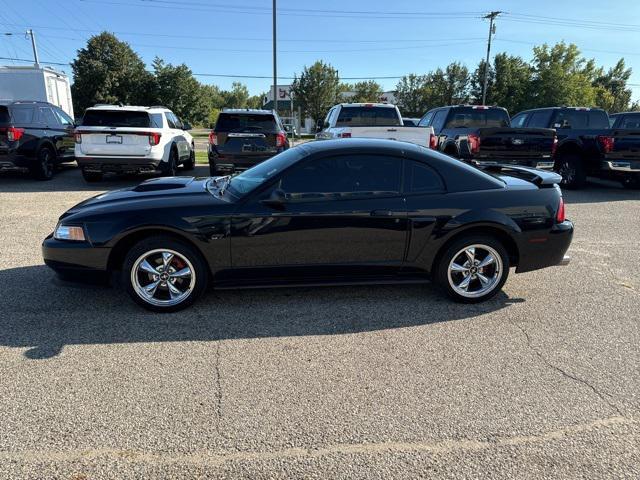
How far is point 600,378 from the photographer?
3.12m

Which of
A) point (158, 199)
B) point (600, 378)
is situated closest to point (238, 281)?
point (158, 199)

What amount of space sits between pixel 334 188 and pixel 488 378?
6.45 feet

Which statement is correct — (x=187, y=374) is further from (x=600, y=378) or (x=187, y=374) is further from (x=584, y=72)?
(x=584, y=72)

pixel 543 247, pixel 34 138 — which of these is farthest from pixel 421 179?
pixel 34 138

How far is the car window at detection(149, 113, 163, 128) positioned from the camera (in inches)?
403

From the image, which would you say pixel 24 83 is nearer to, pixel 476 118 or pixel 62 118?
pixel 62 118

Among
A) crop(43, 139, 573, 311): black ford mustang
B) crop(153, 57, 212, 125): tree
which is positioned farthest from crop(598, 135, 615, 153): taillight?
crop(153, 57, 212, 125): tree

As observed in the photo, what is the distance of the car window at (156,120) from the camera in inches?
403

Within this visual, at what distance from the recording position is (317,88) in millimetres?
56000

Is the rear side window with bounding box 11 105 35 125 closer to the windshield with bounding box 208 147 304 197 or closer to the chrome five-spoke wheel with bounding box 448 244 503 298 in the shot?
the windshield with bounding box 208 147 304 197

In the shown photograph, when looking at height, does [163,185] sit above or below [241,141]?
below

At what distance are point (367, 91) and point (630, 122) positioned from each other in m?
56.6

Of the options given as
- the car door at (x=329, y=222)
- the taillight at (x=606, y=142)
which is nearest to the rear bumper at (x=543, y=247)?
the car door at (x=329, y=222)

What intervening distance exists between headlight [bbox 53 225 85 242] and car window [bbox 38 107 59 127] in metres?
9.01
